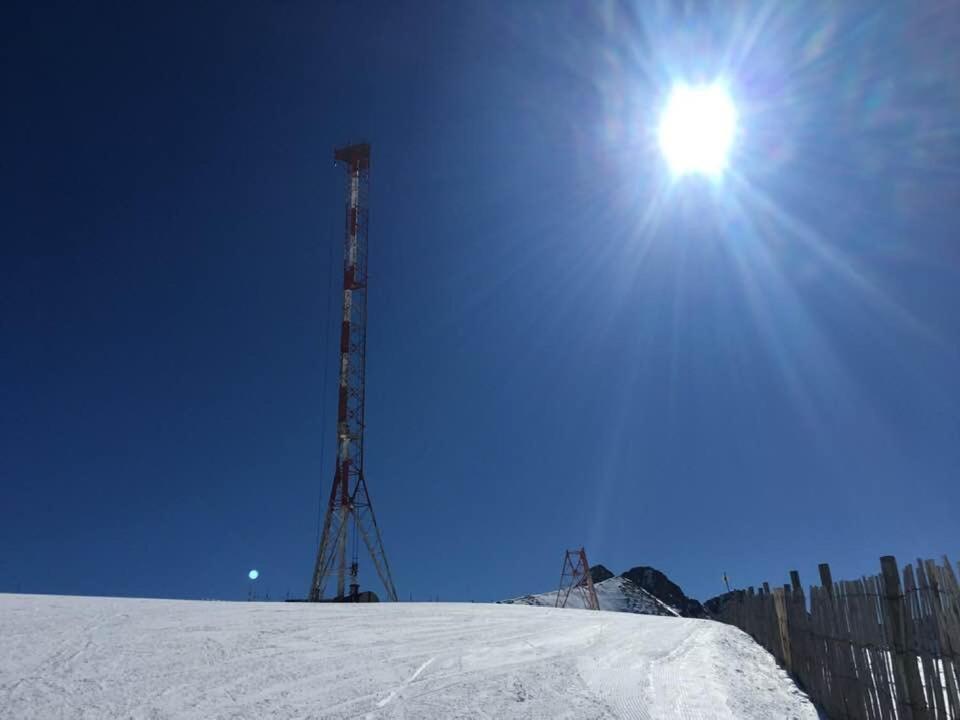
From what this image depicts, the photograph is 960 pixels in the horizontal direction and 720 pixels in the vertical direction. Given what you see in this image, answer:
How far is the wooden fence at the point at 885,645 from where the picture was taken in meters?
6.83

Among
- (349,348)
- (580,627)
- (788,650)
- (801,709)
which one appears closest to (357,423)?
(349,348)

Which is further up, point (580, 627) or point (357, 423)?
point (357, 423)

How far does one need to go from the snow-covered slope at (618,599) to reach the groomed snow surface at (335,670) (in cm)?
13688

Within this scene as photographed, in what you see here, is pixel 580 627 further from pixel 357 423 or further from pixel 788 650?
pixel 357 423

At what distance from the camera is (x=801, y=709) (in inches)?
369

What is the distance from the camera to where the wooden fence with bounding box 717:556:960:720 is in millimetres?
6828

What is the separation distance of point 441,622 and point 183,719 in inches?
322

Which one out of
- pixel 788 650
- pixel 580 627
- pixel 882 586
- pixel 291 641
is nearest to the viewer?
pixel 882 586

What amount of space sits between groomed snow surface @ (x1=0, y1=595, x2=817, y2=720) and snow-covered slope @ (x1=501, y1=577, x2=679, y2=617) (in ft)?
449

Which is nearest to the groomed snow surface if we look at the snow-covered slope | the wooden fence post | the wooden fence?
the wooden fence

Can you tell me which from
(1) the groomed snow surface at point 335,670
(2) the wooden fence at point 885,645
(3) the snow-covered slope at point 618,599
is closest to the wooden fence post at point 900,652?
(2) the wooden fence at point 885,645

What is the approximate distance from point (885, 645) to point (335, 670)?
19.2 feet

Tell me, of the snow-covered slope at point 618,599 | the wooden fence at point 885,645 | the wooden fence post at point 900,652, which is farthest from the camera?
the snow-covered slope at point 618,599

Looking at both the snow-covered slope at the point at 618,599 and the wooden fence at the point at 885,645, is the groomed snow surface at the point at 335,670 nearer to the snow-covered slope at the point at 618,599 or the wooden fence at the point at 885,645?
the wooden fence at the point at 885,645
